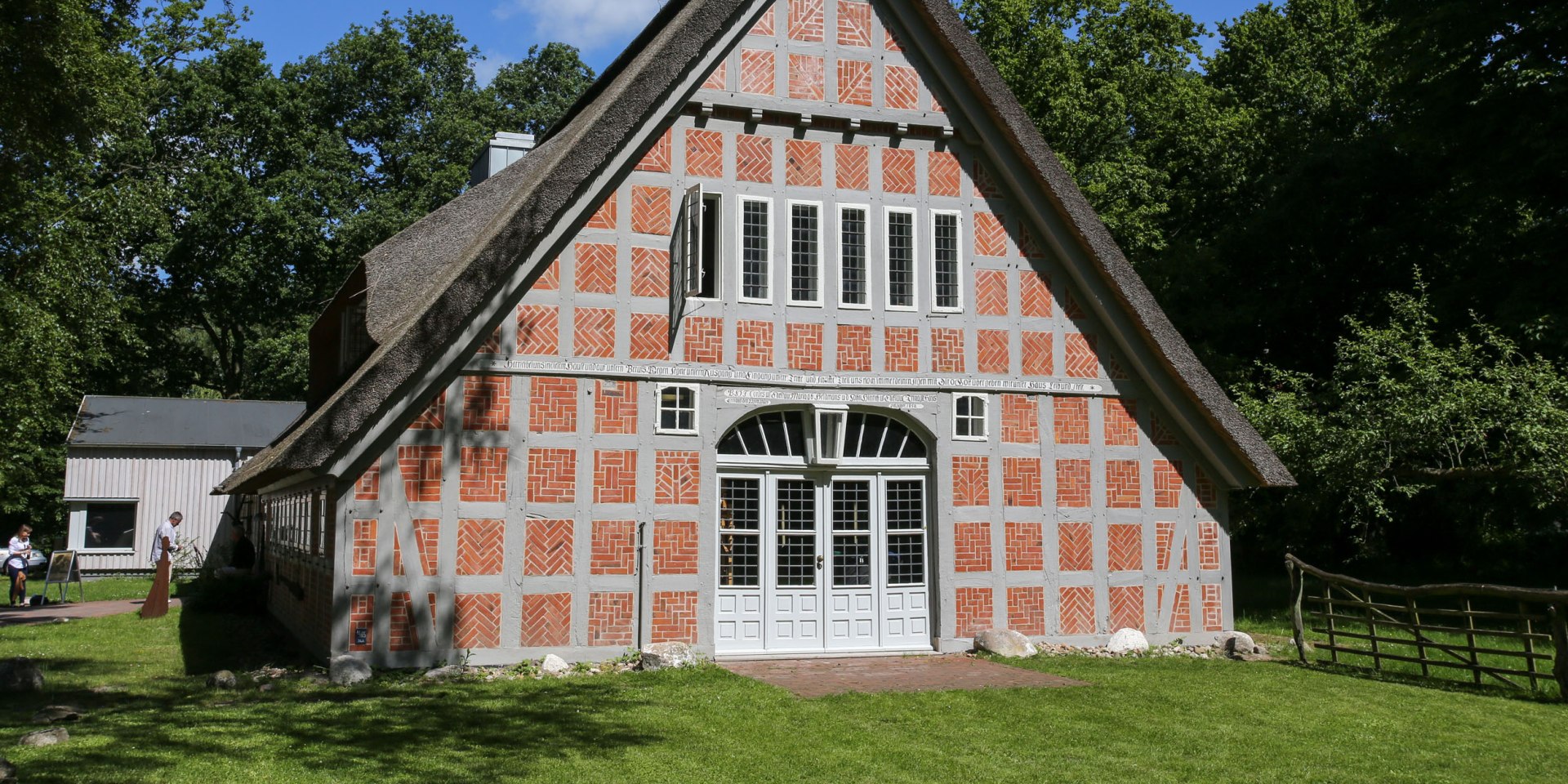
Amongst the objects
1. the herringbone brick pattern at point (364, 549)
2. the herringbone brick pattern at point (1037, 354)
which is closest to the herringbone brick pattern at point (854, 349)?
the herringbone brick pattern at point (1037, 354)

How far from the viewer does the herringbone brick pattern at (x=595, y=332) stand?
13312 millimetres

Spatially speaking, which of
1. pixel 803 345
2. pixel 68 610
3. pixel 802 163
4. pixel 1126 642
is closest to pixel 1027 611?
pixel 1126 642

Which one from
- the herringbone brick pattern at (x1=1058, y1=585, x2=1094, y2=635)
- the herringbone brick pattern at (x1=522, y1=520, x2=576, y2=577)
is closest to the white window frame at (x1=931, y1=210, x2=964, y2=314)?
the herringbone brick pattern at (x1=1058, y1=585, x2=1094, y2=635)

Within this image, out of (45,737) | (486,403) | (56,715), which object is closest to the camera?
(45,737)

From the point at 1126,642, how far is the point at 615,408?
6.88 meters

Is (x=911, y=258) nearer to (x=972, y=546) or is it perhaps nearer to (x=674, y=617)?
(x=972, y=546)

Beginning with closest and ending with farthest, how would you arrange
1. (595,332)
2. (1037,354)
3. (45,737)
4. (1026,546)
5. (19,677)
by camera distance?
(45,737) < (19,677) < (595,332) < (1026,546) < (1037,354)

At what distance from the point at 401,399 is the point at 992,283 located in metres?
7.16

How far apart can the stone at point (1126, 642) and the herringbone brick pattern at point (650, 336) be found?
6.47m

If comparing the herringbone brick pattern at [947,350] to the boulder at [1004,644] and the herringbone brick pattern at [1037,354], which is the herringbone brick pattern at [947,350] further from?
the boulder at [1004,644]

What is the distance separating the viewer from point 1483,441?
18.2 m

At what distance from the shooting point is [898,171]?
1491cm

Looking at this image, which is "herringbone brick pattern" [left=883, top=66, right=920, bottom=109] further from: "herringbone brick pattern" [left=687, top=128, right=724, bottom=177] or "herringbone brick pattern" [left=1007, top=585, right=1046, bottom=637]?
"herringbone brick pattern" [left=1007, top=585, right=1046, bottom=637]

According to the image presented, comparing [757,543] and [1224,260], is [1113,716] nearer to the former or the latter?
[757,543]
